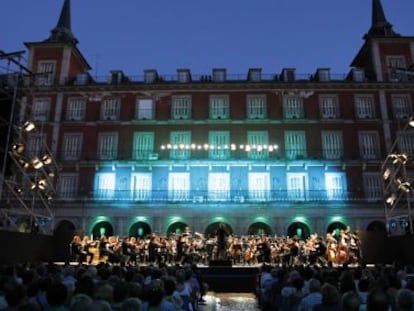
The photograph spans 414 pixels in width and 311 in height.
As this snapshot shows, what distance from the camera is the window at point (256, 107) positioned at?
2825cm

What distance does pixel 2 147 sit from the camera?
1342cm

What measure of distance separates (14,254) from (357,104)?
24.4 m

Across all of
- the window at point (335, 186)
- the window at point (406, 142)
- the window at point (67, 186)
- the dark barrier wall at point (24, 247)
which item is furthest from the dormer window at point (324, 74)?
the dark barrier wall at point (24, 247)

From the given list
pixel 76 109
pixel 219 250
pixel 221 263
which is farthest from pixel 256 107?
pixel 221 263

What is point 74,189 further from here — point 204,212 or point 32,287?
point 32,287

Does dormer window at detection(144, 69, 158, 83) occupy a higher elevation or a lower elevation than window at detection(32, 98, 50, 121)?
higher

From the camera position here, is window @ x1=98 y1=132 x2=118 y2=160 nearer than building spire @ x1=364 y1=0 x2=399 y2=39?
Yes

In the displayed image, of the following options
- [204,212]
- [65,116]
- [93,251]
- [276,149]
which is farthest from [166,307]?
[65,116]

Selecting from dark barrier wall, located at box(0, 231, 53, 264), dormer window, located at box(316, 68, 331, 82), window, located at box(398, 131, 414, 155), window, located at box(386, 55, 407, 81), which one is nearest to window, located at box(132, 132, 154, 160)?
dark barrier wall, located at box(0, 231, 53, 264)

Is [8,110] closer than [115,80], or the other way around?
[8,110]

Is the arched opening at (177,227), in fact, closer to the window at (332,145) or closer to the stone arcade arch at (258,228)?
the stone arcade arch at (258,228)

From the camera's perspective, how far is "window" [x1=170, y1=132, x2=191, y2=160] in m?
27.4

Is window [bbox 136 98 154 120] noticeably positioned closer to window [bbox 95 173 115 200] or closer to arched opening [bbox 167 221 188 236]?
window [bbox 95 173 115 200]

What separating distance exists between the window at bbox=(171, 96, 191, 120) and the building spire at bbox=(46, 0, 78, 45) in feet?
33.8
